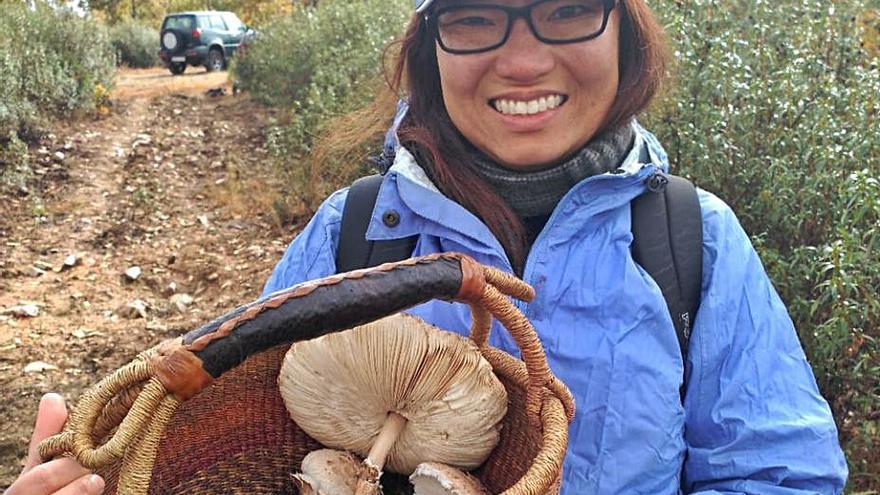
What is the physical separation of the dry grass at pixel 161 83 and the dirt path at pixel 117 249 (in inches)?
144

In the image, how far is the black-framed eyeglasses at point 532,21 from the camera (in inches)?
57.1

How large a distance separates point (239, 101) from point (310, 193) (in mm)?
6287

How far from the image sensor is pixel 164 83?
50.4 ft

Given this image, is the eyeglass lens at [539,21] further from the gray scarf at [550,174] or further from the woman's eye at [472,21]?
the gray scarf at [550,174]

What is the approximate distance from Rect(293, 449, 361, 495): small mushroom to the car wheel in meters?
18.6

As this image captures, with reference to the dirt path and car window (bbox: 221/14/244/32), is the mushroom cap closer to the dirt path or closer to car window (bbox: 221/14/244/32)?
the dirt path

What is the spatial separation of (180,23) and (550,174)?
1877 centimetres

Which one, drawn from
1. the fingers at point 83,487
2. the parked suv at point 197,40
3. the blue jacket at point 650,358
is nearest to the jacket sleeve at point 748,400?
the blue jacket at point 650,358

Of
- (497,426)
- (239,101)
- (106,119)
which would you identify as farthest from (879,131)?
(239,101)

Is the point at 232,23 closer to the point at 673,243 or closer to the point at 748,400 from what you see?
the point at 673,243

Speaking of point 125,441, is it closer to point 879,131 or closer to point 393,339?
point 393,339

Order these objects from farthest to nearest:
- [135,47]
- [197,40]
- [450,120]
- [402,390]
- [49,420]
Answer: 1. [135,47]
2. [197,40]
3. [450,120]
4. [402,390]
5. [49,420]

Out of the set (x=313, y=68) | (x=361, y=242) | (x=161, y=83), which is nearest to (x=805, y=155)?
(x=361, y=242)

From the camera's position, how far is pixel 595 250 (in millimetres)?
1474
